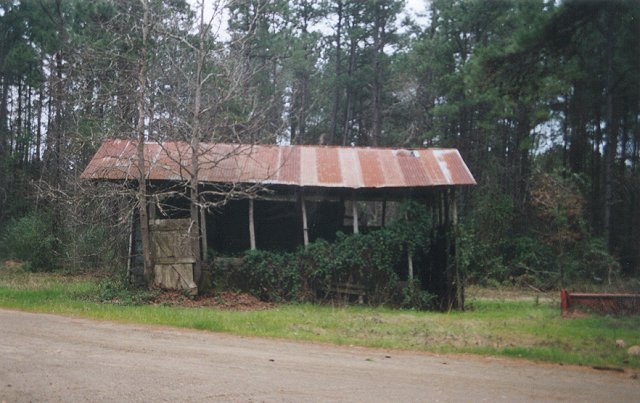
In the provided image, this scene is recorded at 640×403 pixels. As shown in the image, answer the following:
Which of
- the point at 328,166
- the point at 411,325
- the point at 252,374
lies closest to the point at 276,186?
the point at 328,166

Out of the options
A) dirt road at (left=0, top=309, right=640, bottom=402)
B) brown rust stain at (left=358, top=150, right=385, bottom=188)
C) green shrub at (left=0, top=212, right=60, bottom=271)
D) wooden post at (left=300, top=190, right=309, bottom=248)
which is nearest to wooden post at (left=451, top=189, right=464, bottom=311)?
brown rust stain at (left=358, top=150, right=385, bottom=188)

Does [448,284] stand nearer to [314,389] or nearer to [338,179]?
[338,179]

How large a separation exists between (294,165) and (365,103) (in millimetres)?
23520

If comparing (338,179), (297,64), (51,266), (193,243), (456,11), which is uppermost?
(456,11)

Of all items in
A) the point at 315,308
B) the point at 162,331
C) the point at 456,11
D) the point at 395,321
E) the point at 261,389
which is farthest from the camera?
the point at 456,11

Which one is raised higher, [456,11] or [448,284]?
[456,11]

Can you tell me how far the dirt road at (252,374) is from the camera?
6742mm

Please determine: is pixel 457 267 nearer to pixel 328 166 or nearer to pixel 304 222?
pixel 304 222

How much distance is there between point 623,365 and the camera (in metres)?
9.34

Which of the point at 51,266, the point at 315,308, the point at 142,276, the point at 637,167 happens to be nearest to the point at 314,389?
the point at 315,308

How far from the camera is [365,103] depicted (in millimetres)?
40625

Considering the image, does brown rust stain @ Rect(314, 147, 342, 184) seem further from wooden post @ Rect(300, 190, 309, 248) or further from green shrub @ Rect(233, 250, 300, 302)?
green shrub @ Rect(233, 250, 300, 302)

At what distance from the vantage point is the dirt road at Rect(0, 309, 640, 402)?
22.1 feet

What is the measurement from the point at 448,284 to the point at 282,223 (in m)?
5.85
